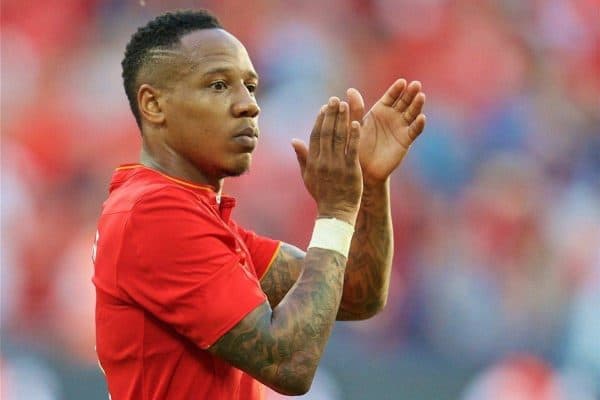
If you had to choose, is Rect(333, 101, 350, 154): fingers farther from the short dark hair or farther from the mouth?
the short dark hair

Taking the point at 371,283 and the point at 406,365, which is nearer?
the point at 371,283

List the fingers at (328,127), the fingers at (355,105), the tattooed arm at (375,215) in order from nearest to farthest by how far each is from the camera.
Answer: the fingers at (328,127) < the fingers at (355,105) < the tattooed arm at (375,215)

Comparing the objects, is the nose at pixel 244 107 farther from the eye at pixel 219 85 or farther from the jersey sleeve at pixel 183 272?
the jersey sleeve at pixel 183 272

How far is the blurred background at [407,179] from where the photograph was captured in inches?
202

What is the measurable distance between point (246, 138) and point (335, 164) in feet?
0.77

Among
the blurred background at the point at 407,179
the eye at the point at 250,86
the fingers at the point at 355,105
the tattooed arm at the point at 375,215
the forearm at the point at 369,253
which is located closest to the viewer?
the fingers at the point at 355,105

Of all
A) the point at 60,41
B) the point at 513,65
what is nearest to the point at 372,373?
the point at 513,65

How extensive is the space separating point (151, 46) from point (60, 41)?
10.2 ft

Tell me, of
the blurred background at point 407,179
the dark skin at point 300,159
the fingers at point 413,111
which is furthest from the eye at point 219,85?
the blurred background at point 407,179

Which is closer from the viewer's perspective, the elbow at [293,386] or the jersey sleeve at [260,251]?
the elbow at [293,386]

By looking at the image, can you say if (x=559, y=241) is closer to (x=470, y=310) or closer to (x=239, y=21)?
(x=470, y=310)

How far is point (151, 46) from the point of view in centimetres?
244

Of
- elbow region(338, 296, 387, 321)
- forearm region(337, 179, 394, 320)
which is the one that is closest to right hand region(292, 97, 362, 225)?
forearm region(337, 179, 394, 320)

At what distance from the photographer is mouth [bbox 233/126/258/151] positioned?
233 cm
